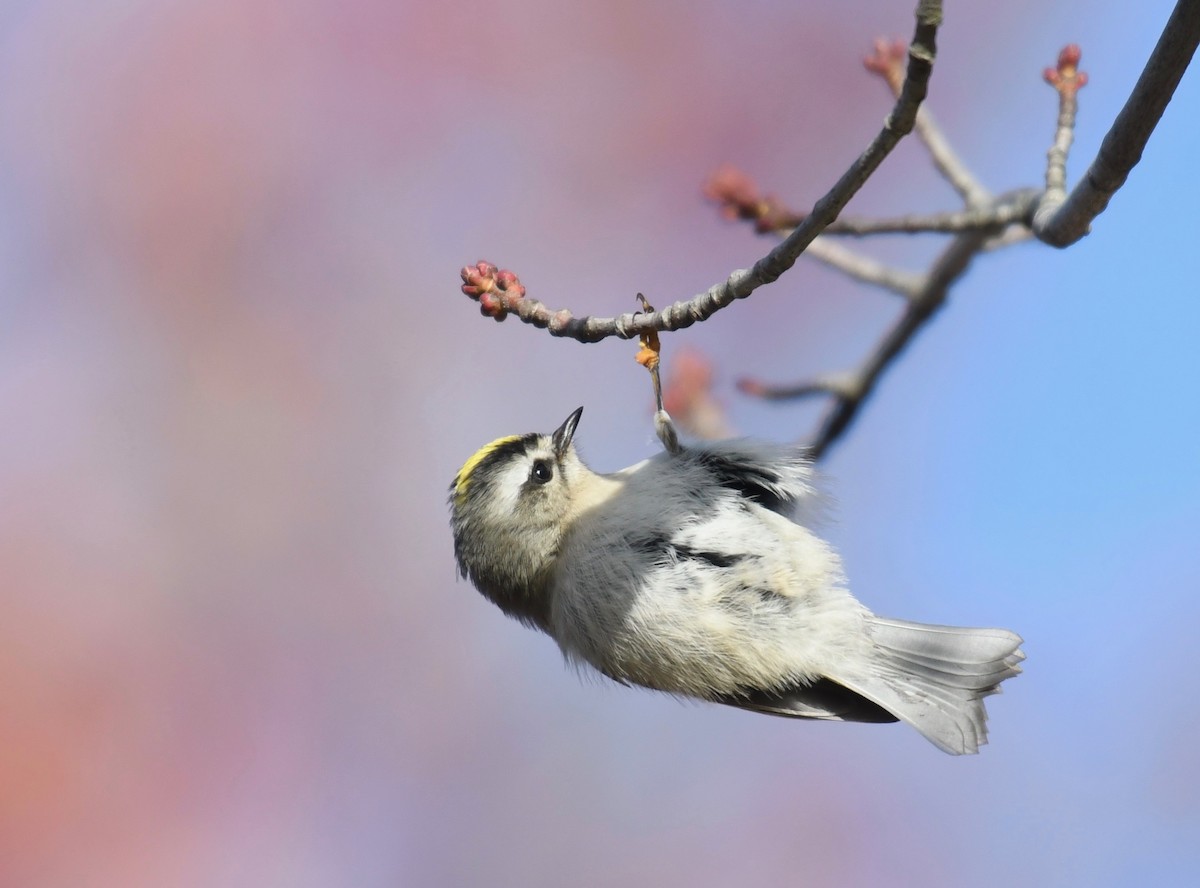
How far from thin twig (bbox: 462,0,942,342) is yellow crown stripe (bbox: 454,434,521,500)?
89 centimetres

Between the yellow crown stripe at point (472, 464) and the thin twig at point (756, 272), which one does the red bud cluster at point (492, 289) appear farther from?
the yellow crown stripe at point (472, 464)

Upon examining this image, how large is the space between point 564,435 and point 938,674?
120cm

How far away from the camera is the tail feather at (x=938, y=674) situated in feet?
8.89

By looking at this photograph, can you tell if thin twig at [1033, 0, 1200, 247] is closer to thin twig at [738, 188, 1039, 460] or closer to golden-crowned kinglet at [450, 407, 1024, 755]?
thin twig at [738, 188, 1039, 460]

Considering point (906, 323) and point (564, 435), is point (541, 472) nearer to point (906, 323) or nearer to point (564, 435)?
point (564, 435)

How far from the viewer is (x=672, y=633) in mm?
2633

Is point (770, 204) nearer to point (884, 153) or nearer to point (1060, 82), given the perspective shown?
point (1060, 82)

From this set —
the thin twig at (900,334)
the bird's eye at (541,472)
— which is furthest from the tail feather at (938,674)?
the bird's eye at (541,472)

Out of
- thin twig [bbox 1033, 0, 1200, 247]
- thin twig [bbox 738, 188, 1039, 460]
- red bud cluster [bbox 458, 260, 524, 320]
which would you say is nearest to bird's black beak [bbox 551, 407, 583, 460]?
thin twig [bbox 738, 188, 1039, 460]

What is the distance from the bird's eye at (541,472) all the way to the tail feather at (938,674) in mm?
946

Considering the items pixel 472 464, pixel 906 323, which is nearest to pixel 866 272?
pixel 906 323

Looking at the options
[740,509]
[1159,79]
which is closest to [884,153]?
[1159,79]

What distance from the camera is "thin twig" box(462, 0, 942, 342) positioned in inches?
56.2

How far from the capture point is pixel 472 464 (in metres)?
3.02
